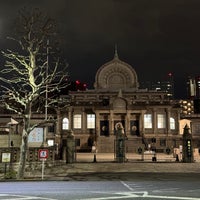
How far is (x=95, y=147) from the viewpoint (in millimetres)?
52031

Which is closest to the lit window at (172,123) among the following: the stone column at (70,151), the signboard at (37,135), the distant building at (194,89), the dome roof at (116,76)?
the dome roof at (116,76)

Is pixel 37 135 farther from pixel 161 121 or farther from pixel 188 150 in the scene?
pixel 161 121

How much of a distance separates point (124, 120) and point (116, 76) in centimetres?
1181

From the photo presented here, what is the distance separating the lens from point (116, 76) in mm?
65438

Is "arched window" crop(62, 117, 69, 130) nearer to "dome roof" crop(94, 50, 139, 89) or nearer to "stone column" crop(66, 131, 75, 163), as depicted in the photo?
"dome roof" crop(94, 50, 139, 89)

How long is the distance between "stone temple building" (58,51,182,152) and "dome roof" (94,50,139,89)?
197cm

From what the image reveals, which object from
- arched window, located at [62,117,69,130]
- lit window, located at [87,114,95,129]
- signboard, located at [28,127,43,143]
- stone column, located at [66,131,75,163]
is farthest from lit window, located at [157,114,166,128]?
signboard, located at [28,127,43,143]

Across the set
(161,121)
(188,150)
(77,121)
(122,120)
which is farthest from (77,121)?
(188,150)

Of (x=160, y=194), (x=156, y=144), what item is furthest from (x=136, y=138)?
(x=160, y=194)

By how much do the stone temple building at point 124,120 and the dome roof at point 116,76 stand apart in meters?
1.97

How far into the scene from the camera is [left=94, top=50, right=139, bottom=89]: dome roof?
6500 centimetres

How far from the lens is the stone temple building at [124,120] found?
55406mm

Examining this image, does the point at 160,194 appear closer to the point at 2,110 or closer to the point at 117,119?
the point at 117,119

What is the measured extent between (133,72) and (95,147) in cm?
2071
